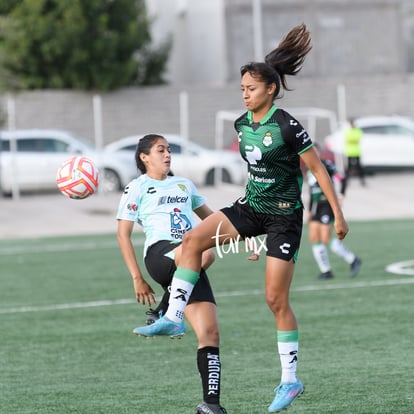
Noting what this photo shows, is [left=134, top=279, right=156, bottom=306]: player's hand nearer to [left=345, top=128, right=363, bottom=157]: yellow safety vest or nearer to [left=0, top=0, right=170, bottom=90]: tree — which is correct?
[left=345, top=128, right=363, bottom=157]: yellow safety vest

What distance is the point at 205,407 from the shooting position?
23.6 ft

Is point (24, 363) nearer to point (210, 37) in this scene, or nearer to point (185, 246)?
point (185, 246)

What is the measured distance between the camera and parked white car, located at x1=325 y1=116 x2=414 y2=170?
114 feet

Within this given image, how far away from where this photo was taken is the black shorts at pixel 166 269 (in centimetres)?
754

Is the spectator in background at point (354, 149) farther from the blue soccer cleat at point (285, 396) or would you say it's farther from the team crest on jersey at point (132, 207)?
the blue soccer cleat at point (285, 396)

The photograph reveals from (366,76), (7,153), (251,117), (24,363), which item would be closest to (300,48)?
(251,117)

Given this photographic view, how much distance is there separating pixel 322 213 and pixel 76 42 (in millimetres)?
23286

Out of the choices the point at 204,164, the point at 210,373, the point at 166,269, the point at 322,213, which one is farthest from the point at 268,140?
the point at 204,164

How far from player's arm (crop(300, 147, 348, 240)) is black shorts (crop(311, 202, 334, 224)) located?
338 inches

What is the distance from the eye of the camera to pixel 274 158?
7.32 meters

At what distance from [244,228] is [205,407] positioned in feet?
3.94

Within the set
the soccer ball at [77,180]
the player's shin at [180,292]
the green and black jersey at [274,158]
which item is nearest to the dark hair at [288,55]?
the green and black jersey at [274,158]

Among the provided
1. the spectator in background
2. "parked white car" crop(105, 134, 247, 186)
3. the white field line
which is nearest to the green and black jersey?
the white field line

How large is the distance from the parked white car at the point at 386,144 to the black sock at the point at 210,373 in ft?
89.7
